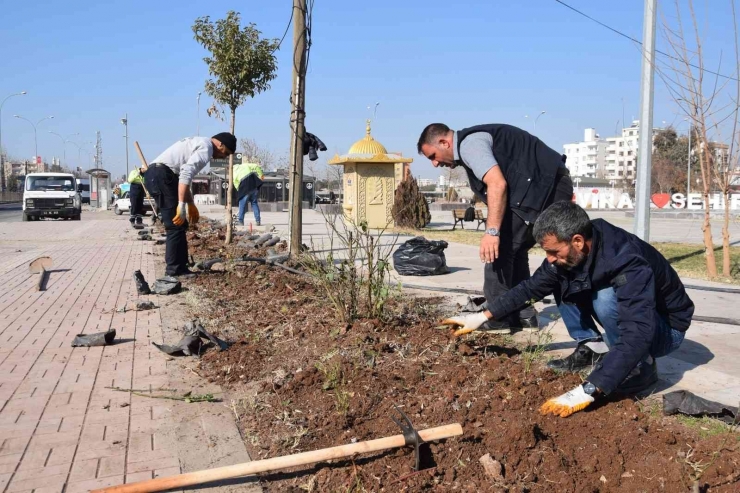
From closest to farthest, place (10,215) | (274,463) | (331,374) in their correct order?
(274,463) < (331,374) < (10,215)

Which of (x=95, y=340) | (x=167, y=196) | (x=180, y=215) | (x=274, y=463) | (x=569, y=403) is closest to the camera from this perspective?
(x=274, y=463)

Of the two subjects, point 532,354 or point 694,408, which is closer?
point 694,408

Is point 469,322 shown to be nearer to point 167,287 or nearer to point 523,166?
point 523,166

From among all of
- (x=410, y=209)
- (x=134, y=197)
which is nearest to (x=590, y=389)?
(x=410, y=209)

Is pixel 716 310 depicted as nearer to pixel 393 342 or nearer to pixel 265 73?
pixel 393 342

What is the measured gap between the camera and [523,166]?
4.47 m

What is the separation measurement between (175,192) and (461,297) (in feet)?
11.9

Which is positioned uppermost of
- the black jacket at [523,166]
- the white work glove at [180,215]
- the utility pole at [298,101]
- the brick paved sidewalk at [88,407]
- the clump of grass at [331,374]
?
the utility pole at [298,101]

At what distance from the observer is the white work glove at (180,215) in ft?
24.6

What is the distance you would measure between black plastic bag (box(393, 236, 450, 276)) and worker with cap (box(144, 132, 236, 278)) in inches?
102

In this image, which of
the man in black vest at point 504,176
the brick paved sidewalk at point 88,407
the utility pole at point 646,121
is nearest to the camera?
the brick paved sidewalk at point 88,407

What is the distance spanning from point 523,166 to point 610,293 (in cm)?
135

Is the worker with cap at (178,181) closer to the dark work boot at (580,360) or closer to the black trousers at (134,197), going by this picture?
the dark work boot at (580,360)

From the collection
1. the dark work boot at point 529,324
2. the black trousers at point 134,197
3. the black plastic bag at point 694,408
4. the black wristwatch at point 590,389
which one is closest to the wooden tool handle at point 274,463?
the black wristwatch at point 590,389
